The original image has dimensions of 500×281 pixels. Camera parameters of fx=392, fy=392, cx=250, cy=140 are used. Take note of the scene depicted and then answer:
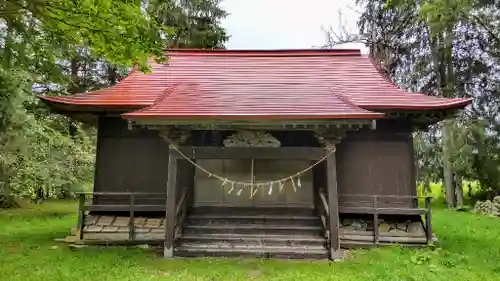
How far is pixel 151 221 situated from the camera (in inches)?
392

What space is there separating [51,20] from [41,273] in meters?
4.35

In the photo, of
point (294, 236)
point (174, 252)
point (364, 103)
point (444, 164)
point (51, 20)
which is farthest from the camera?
point (444, 164)

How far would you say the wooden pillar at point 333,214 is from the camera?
8.23 meters

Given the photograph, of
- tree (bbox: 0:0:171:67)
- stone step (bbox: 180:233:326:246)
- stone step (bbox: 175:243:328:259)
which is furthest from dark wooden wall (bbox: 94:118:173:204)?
tree (bbox: 0:0:171:67)

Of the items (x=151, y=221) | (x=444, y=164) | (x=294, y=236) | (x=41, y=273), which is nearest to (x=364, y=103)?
(x=294, y=236)

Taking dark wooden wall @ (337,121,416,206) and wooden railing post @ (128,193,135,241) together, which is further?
dark wooden wall @ (337,121,416,206)

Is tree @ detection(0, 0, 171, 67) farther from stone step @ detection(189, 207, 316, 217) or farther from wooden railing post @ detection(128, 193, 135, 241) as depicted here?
stone step @ detection(189, 207, 316, 217)

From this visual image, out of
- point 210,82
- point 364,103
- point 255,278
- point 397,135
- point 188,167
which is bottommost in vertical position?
point 255,278

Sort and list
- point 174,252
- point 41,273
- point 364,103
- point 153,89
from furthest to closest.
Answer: point 153,89 < point 364,103 < point 174,252 < point 41,273

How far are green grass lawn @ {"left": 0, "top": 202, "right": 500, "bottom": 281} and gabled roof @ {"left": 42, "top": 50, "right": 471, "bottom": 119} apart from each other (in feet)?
9.72

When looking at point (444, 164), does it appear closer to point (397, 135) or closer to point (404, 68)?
point (404, 68)

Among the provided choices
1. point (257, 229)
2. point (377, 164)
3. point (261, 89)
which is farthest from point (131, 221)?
point (377, 164)

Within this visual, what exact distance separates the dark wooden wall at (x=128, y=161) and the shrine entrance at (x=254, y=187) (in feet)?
3.72

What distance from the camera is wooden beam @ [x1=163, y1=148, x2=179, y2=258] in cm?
832
